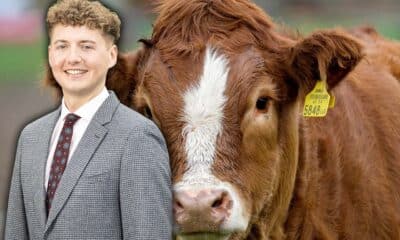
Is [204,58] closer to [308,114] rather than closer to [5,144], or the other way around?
[308,114]

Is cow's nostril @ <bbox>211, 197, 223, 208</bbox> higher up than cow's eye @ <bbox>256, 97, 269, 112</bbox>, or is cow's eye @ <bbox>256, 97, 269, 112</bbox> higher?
cow's eye @ <bbox>256, 97, 269, 112</bbox>

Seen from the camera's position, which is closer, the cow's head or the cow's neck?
the cow's head

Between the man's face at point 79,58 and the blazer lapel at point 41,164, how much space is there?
0.20 meters

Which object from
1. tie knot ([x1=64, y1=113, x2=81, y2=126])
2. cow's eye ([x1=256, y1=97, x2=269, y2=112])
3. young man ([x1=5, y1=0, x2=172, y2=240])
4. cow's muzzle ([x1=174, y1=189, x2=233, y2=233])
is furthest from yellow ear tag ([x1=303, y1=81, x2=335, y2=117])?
tie knot ([x1=64, y1=113, x2=81, y2=126])

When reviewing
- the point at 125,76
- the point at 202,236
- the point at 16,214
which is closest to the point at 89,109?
the point at 16,214

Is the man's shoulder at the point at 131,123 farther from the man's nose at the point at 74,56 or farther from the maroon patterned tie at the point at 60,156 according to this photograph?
the man's nose at the point at 74,56

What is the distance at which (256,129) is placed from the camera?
6.29m

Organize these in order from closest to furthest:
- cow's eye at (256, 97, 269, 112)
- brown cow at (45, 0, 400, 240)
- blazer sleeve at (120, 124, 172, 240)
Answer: blazer sleeve at (120, 124, 172, 240)
brown cow at (45, 0, 400, 240)
cow's eye at (256, 97, 269, 112)

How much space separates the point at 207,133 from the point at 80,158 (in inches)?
31.8

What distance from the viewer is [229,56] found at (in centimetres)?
630

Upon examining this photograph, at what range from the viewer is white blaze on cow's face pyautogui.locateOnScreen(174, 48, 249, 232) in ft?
19.2

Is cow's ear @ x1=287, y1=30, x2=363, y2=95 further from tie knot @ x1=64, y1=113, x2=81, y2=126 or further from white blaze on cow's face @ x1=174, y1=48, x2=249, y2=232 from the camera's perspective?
tie knot @ x1=64, y1=113, x2=81, y2=126

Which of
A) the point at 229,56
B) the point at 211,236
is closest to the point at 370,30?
the point at 229,56

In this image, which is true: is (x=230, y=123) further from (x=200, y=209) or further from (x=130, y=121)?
(x=130, y=121)
